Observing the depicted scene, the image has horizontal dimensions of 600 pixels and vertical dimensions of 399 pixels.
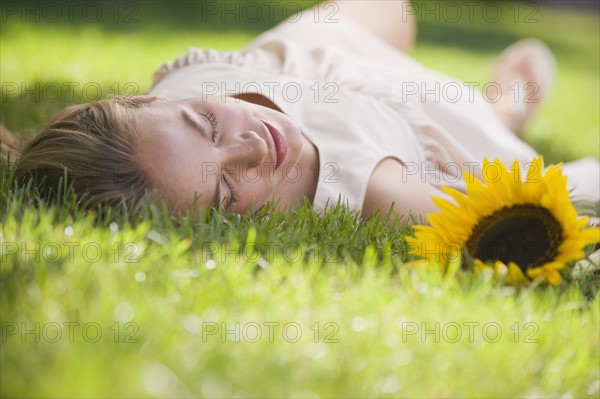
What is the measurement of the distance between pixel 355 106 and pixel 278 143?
62 centimetres

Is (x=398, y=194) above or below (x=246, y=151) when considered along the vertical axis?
below

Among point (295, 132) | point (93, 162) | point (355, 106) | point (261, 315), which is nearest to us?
point (261, 315)

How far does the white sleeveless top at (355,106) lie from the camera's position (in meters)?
2.45

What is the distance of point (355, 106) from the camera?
273cm

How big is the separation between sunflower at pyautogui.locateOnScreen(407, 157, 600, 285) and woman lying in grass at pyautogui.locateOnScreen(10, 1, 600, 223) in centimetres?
8

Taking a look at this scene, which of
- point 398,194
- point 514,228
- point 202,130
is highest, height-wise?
point 202,130

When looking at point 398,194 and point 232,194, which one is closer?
point 232,194

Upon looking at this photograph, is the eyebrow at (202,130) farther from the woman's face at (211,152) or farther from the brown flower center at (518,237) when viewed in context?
the brown flower center at (518,237)

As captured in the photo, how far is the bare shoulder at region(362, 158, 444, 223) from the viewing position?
2279mm

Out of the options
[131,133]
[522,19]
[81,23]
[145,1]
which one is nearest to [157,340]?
[131,133]

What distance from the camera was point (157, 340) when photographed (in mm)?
1238

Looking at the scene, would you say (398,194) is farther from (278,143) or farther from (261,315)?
(261,315)

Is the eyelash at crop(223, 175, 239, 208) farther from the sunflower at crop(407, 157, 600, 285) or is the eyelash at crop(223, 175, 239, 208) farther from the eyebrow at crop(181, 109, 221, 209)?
the sunflower at crop(407, 157, 600, 285)

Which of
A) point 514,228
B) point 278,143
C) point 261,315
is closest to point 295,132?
point 278,143
